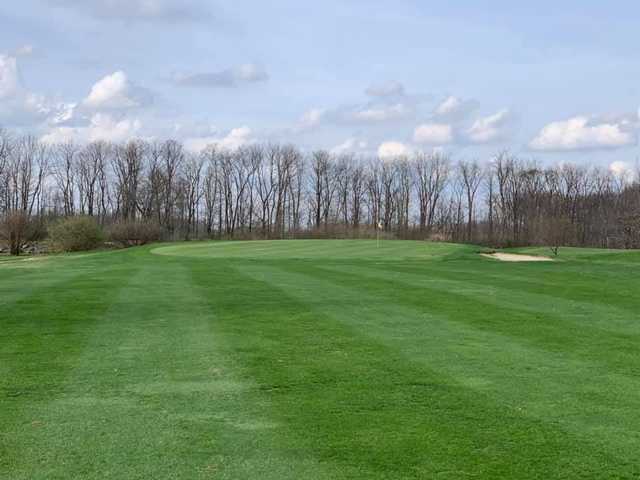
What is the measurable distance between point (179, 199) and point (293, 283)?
71508 mm

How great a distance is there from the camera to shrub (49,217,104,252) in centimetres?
5766

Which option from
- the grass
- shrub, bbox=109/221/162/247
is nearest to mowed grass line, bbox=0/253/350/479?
the grass

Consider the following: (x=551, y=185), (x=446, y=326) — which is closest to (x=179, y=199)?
(x=551, y=185)

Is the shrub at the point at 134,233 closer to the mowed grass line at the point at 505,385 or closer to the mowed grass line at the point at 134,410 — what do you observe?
the mowed grass line at the point at 505,385

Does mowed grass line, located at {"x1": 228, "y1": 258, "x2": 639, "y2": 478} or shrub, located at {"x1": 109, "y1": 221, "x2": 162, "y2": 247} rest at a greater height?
shrub, located at {"x1": 109, "y1": 221, "x2": 162, "y2": 247}

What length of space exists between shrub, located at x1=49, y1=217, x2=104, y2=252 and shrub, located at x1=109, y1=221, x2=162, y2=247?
5398 millimetres

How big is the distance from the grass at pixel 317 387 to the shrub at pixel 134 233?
50305 millimetres

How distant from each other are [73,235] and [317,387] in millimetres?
54431

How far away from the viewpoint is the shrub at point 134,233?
6456 centimetres

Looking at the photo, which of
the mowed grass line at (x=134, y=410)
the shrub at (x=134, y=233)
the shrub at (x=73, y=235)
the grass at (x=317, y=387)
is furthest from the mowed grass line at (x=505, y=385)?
the shrub at (x=134, y=233)

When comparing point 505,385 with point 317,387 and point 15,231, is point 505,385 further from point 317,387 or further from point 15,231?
point 15,231

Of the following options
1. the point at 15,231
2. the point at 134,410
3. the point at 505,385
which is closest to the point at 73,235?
the point at 15,231

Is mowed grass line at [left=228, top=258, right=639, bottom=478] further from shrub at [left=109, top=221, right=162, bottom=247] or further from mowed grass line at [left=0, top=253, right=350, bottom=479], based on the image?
shrub at [left=109, top=221, right=162, bottom=247]

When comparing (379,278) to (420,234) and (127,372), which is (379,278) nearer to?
(127,372)
